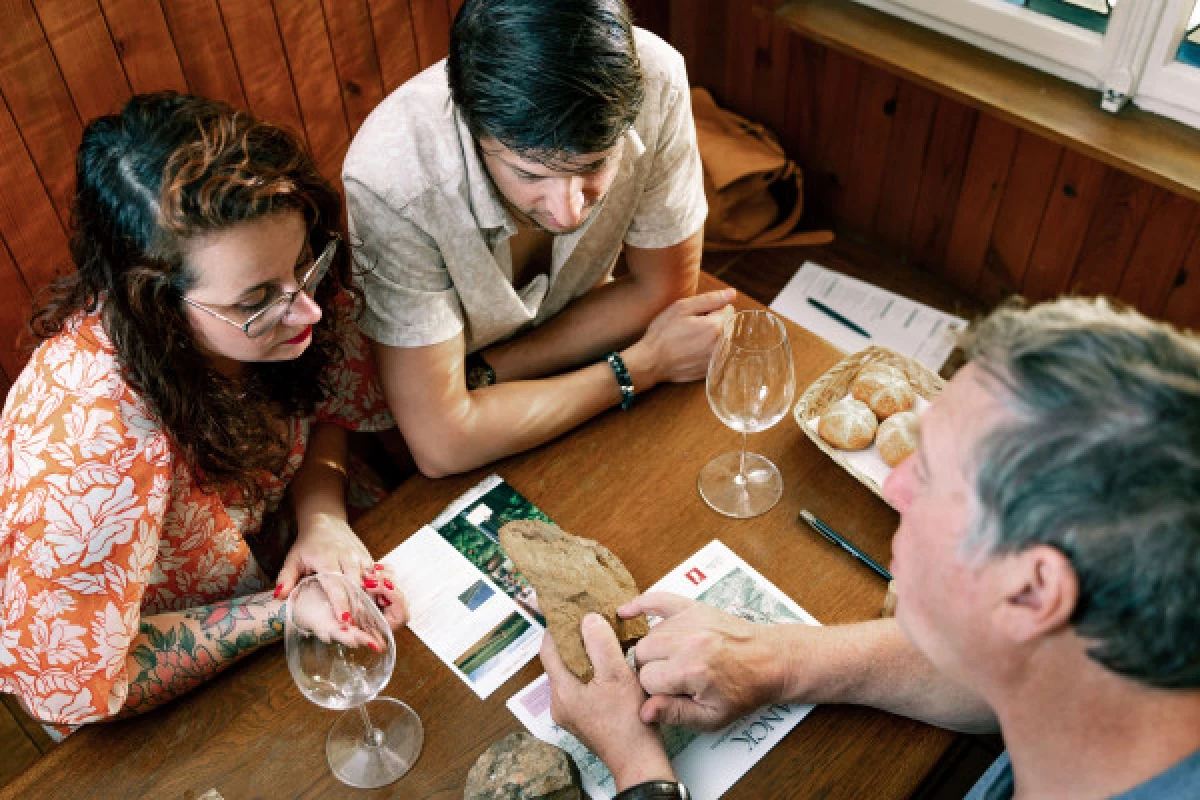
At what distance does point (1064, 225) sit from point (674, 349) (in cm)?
121

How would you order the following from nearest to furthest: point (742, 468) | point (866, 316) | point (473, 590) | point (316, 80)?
1. point (473, 590)
2. point (742, 468)
3. point (316, 80)
4. point (866, 316)

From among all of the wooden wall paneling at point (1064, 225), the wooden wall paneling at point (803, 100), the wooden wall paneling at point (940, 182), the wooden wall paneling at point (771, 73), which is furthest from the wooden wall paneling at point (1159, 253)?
the wooden wall paneling at point (771, 73)

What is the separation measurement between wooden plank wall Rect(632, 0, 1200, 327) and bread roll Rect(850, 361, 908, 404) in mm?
981

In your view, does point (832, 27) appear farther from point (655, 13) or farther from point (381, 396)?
point (381, 396)

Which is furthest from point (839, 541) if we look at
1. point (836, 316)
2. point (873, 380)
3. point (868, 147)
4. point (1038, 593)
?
point (868, 147)

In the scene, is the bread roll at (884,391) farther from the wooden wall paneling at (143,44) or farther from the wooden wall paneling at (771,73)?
the wooden wall paneling at (143,44)

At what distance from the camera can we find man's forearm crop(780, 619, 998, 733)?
1264 mm

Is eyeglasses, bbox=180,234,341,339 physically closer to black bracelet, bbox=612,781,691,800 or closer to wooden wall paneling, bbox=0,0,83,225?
black bracelet, bbox=612,781,691,800

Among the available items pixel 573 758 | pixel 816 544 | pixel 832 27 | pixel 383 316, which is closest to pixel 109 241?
pixel 383 316

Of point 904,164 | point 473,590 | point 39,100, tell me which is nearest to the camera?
point 473,590

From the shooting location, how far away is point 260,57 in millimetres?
2225

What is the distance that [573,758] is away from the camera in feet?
4.21

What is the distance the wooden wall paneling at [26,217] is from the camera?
6.29 feet

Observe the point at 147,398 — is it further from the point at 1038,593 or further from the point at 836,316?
the point at 836,316
